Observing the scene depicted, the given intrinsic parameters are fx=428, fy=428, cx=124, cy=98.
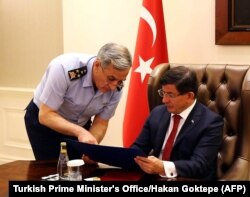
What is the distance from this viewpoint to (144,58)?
313cm

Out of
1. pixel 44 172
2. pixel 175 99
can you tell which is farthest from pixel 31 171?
pixel 175 99

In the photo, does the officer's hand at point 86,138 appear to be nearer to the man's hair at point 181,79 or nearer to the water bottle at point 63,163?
the water bottle at point 63,163

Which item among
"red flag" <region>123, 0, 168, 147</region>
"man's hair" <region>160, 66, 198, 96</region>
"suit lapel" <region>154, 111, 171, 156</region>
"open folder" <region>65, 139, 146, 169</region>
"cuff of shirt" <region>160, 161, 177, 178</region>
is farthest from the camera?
"red flag" <region>123, 0, 168, 147</region>

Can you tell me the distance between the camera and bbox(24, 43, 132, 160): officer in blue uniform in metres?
2.14

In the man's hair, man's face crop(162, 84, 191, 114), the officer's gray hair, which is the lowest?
man's face crop(162, 84, 191, 114)

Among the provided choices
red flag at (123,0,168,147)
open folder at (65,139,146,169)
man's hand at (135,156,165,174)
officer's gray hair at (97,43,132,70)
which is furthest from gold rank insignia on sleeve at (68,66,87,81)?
red flag at (123,0,168,147)

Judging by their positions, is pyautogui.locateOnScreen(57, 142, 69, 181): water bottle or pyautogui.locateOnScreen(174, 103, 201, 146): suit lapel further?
pyautogui.locateOnScreen(174, 103, 201, 146): suit lapel

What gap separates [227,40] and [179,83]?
112 cm

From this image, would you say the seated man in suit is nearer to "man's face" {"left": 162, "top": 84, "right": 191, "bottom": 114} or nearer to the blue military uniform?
"man's face" {"left": 162, "top": 84, "right": 191, "bottom": 114}

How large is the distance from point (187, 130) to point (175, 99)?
0.17 metres

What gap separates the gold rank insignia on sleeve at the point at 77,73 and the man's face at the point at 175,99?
0.46 meters

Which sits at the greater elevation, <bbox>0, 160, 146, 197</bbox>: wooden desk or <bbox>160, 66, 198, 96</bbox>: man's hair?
<bbox>160, 66, 198, 96</bbox>: man's hair

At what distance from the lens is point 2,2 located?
457cm

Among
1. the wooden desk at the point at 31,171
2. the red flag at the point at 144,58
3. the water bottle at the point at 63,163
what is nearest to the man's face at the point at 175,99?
the wooden desk at the point at 31,171
